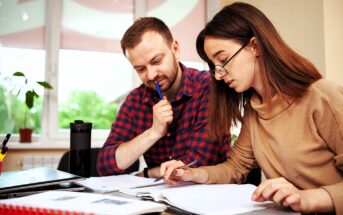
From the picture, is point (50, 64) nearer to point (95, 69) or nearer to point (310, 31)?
point (95, 69)

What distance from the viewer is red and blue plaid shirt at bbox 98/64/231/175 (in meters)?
1.41

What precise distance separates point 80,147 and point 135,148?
0.22 m

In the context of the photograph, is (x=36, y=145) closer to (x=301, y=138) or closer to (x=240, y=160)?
(x=240, y=160)

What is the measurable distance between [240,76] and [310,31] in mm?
1711

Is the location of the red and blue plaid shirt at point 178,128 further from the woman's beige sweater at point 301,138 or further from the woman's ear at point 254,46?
the woman's ear at point 254,46

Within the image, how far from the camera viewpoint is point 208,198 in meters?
0.87

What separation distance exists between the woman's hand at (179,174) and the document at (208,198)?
0.17 ft


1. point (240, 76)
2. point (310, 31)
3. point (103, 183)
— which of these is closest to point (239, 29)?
point (240, 76)

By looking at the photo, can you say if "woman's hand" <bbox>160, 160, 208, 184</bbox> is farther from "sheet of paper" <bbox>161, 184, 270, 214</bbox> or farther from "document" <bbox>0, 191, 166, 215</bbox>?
"document" <bbox>0, 191, 166, 215</bbox>

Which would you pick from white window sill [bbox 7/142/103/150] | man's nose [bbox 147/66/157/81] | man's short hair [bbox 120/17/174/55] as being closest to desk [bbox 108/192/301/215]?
man's nose [bbox 147/66/157/81]

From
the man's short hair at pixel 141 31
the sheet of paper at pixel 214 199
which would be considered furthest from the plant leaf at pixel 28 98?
the sheet of paper at pixel 214 199

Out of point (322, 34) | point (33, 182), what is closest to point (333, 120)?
point (33, 182)

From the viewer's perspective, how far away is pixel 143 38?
145cm

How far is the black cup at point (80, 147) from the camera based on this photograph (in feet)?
4.42
